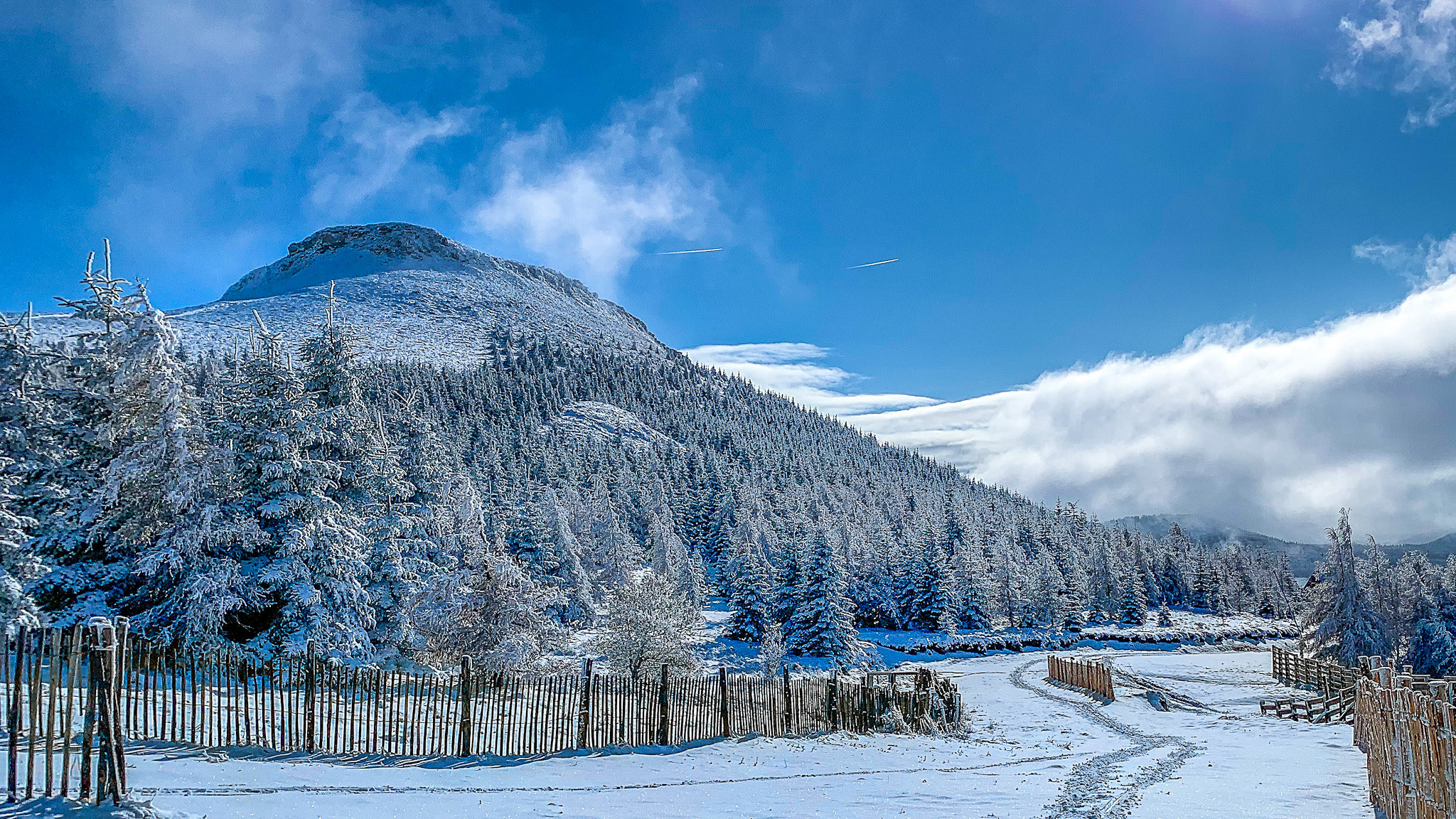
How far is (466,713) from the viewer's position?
1366 centimetres

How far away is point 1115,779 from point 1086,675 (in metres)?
25.5

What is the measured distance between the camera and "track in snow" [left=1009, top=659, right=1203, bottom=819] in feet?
38.0

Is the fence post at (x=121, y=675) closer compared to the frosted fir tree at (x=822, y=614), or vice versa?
the fence post at (x=121, y=675)

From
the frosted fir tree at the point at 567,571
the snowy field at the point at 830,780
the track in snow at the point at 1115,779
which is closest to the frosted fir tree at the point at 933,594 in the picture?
the frosted fir tree at the point at 567,571

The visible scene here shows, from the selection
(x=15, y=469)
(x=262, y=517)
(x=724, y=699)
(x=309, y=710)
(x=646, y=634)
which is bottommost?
(x=646, y=634)

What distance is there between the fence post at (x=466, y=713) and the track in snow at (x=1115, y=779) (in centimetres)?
992

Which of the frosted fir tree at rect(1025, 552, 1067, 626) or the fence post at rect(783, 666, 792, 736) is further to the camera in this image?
the frosted fir tree at rect(1025, 552, 1067, 626)

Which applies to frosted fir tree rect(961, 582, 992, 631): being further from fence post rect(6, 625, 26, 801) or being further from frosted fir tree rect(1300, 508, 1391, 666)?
fence post rect(6, 625, 26, 801)

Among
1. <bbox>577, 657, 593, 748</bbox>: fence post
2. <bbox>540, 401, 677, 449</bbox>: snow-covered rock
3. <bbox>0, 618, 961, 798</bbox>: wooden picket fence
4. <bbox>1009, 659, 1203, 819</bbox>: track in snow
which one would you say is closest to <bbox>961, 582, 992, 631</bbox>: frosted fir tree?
<bbox>1009, 659, 1203, 819</bbox>: track in snow

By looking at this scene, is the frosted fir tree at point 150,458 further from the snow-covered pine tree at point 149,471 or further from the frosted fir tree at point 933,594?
the frosted fir tree at point 933,594

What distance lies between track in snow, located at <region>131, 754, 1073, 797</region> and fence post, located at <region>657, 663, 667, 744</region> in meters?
3.41

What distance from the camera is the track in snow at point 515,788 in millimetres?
8547

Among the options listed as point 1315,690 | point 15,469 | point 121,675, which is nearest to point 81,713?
point 121,675

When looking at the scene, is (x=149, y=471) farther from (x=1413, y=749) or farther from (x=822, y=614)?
(x=822, y=614)
